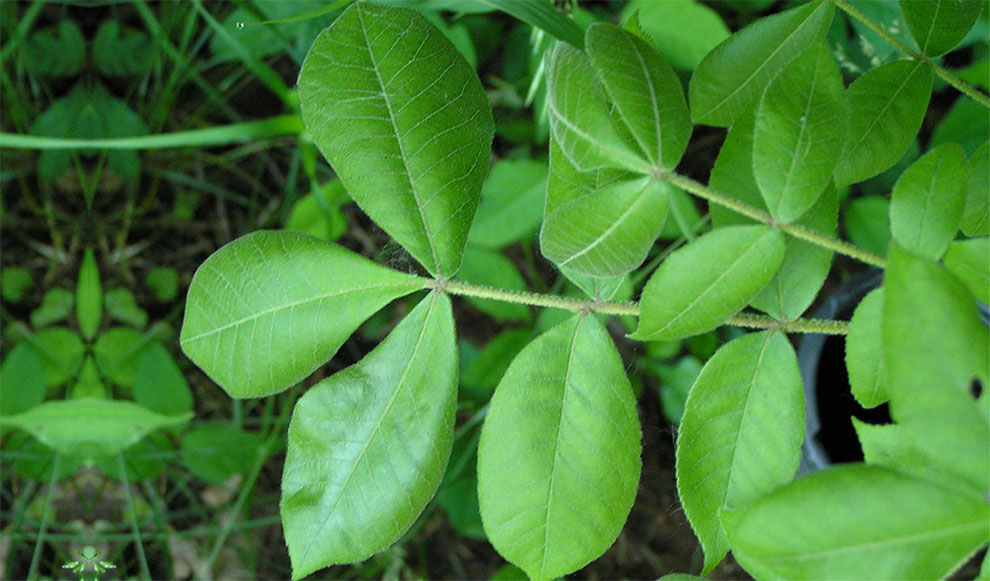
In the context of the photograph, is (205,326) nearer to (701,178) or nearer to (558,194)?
(558,194)

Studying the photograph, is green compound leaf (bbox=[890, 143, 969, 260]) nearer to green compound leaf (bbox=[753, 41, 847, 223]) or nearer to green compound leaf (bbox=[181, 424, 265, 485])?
green compound leaf (bbox=[753, 41, 847, 223])

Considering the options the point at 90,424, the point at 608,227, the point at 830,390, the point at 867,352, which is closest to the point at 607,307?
the point at 608,227

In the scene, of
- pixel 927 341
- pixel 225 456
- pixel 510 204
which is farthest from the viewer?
pixel 225 456

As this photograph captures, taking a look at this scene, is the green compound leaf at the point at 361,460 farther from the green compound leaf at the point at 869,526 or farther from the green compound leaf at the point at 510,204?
the green compound leaf at the point at 510,204

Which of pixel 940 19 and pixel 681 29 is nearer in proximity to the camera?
pixel 940 19

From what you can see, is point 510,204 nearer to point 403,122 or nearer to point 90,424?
point 403,122

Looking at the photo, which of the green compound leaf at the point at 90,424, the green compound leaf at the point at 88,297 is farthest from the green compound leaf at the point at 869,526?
the green compound leaf at the point at 88,297

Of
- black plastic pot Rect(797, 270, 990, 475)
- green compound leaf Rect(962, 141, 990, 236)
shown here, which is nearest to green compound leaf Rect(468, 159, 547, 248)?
black plastic pot Rect(797, 270, 990, 475)
